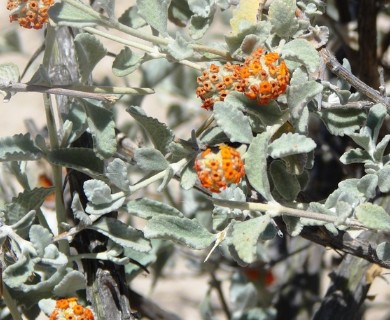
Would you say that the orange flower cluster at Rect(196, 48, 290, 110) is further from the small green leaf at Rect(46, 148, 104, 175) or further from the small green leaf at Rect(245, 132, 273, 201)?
the small green leaf at Rect(46, 148, 104, 175)

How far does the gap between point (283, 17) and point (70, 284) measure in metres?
0.45

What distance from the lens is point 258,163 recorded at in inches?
38.9

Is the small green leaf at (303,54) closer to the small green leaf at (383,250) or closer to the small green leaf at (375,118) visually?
the small green leaf at (375,118)

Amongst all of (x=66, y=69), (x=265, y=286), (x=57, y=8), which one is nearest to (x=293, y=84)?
(x=57, y=8)

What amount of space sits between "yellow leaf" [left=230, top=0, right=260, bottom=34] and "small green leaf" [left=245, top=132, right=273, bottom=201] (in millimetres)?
188

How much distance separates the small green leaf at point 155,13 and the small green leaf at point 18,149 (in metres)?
0.24

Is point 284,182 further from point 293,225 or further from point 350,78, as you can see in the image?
point 350,78

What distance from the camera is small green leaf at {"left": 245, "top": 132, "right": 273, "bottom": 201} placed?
98 centimetres

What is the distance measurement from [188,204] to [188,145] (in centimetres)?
84

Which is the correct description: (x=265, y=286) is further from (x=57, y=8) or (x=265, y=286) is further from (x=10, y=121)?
(x=10, y=121)

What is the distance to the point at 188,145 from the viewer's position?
3.55ft

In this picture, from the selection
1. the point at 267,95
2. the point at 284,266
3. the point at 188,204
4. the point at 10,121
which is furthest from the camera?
the point at 10,121

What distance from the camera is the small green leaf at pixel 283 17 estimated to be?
106cm

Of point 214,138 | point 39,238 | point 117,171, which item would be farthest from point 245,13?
point 39,238
